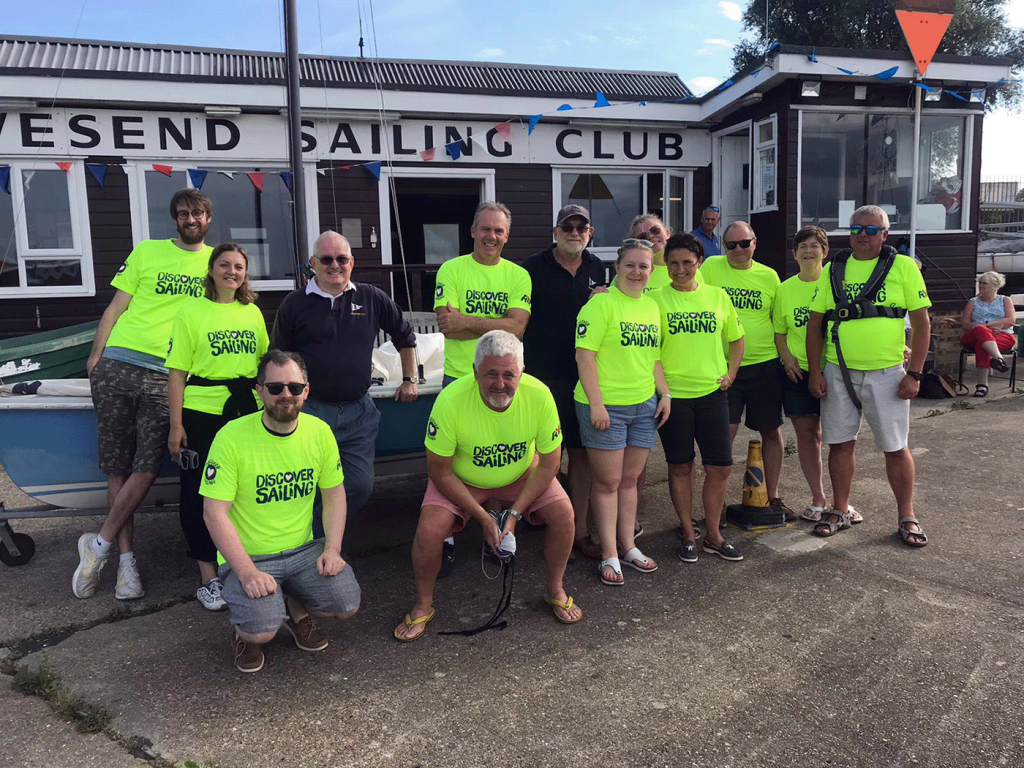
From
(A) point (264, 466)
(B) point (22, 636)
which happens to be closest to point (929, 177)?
(A) point (264, 466)

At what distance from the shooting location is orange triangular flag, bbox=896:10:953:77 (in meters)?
8.68

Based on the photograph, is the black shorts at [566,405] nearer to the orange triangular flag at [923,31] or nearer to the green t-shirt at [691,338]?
the green t-shirt at [691,338]

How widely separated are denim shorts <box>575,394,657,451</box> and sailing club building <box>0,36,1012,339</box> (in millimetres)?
3919

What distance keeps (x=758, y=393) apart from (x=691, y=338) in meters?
0.81

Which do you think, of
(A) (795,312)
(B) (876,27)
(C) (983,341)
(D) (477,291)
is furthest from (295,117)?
(B) (876,27)

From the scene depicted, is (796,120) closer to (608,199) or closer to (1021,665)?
(608,199)

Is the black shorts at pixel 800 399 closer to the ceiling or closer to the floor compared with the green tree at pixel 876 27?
closer to the floor

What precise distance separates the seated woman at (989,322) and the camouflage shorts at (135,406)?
869 centimetres

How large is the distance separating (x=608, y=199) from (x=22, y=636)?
806 cm

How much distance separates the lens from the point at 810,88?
870 cm

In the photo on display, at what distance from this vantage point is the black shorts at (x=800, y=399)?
4531 mm

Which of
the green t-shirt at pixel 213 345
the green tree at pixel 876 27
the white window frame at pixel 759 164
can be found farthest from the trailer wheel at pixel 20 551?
the green tree at pixel 876 27

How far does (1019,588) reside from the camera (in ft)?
12.1

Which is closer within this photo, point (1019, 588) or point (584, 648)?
point (584, 648)
